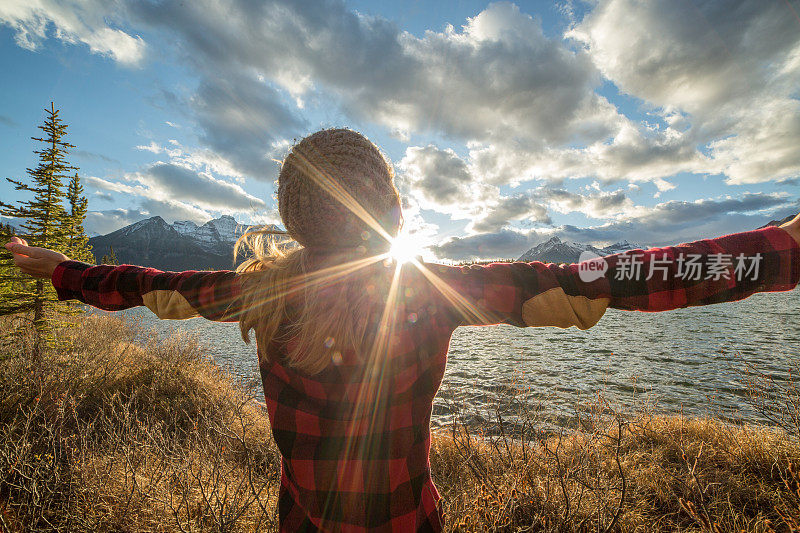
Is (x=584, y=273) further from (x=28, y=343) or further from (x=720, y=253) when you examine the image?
(x=28, y=343)

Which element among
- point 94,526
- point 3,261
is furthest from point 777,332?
point 3,261

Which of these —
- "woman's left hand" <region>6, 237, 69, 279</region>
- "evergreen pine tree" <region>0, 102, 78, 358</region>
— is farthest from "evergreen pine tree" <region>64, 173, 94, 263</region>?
"woman's left hand" <region>6, 237, 69, 279</region>

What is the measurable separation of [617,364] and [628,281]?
51.4 ft

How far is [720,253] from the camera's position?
1.04 m

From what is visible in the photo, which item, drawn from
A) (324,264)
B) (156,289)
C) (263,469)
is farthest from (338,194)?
(263,469)

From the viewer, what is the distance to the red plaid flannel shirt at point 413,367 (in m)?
1.04

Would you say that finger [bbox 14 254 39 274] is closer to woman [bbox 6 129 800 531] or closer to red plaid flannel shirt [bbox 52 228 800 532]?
woman [bbox 6 129 800 531]

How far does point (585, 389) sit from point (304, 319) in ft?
39.4

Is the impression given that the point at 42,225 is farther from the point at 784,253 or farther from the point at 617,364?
the point at 617,364

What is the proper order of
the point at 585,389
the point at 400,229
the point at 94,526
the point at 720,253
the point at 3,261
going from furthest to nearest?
the point at 585,389 → the point at 3,261 → the point at 94,526 → the point at 400,229 → the point at 720,253

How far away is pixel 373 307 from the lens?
1.17 metres

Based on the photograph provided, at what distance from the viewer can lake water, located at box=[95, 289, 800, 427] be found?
9367 mm

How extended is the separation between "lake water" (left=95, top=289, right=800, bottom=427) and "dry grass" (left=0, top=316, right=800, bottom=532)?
1.02m

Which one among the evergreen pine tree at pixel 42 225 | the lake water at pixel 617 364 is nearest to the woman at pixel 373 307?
the lake water at pixel 617 364
